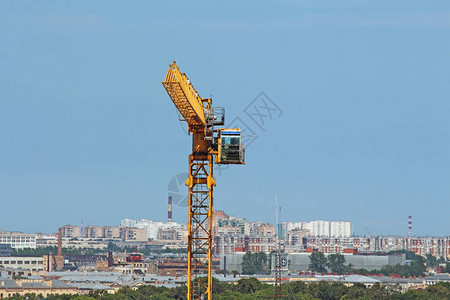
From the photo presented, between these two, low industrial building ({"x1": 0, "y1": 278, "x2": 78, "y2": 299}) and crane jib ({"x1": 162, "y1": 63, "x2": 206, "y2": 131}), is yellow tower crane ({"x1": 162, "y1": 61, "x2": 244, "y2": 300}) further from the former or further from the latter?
low industrial building ({"x1": 0, "y1": 278, "x2": 78, "y2": 299})

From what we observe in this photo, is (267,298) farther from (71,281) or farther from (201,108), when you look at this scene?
(201,108)

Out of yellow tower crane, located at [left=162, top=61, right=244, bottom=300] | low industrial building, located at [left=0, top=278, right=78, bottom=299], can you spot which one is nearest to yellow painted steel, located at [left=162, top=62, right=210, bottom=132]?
yellow tower crane, located at [left=162, top=61, right=244, bottom=300]

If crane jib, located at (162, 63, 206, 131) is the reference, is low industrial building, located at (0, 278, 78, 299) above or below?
below

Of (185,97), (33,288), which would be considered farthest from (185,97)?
(33,288)

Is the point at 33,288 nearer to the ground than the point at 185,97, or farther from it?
nearer to the ground

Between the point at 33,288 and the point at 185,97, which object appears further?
the point at 33,288

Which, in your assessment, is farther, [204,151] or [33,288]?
[33,288]

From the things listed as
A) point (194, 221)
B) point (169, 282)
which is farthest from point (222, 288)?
point (194, 221)

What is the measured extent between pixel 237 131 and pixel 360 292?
104 m

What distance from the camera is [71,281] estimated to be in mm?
185625

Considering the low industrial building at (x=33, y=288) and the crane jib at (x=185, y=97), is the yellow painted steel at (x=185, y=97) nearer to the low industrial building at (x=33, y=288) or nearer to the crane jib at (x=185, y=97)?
the crane jib at (x=185, y=97)

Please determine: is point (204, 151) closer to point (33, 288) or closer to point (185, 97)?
point (185, 97)

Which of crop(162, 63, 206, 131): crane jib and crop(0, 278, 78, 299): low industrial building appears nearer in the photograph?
crop(162, 63, 206, 131): crane jib

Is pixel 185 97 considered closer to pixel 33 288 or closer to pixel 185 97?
pixel 185 97
